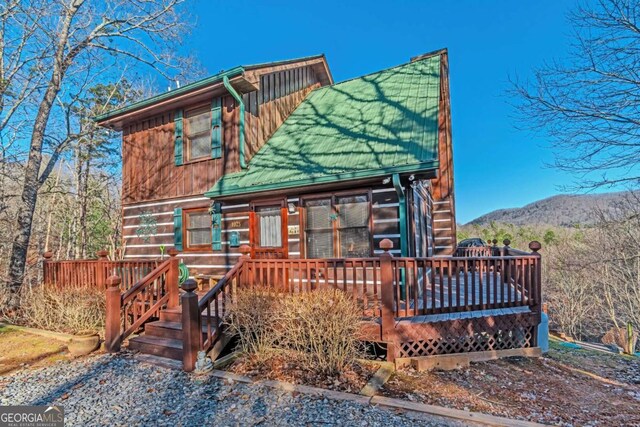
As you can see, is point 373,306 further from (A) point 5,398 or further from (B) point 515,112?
(B) point 515,112

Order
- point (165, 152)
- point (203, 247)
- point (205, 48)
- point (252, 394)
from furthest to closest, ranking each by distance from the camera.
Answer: point (205, 48) < point (165, 152) < point (203, 247) < point (252, 394)

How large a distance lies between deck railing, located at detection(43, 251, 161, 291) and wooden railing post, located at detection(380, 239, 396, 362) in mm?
4576

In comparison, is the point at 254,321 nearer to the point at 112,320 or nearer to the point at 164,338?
the point at 164,338

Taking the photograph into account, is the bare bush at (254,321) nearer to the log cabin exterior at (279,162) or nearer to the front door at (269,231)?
the log cabin exterior at (279,162)

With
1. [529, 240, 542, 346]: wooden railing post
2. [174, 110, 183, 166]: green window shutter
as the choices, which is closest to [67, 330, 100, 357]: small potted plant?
[174, 110, 183, 166]: green window shutter

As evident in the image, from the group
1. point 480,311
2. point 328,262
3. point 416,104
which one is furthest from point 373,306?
point 416,104

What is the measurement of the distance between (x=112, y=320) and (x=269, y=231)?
3.54 meters

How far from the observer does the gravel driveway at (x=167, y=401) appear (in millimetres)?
→ 3148

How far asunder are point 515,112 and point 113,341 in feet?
29.9

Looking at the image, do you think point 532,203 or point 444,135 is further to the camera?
point 532,203

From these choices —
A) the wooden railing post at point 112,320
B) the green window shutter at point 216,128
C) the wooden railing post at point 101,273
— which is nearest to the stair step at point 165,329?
the wooden railing post at point 112,320

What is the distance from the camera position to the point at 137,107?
9102 millimetres

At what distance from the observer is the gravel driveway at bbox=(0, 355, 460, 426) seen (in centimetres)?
315

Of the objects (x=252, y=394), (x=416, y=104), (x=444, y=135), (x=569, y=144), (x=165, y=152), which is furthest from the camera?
(x=444, y=135)
